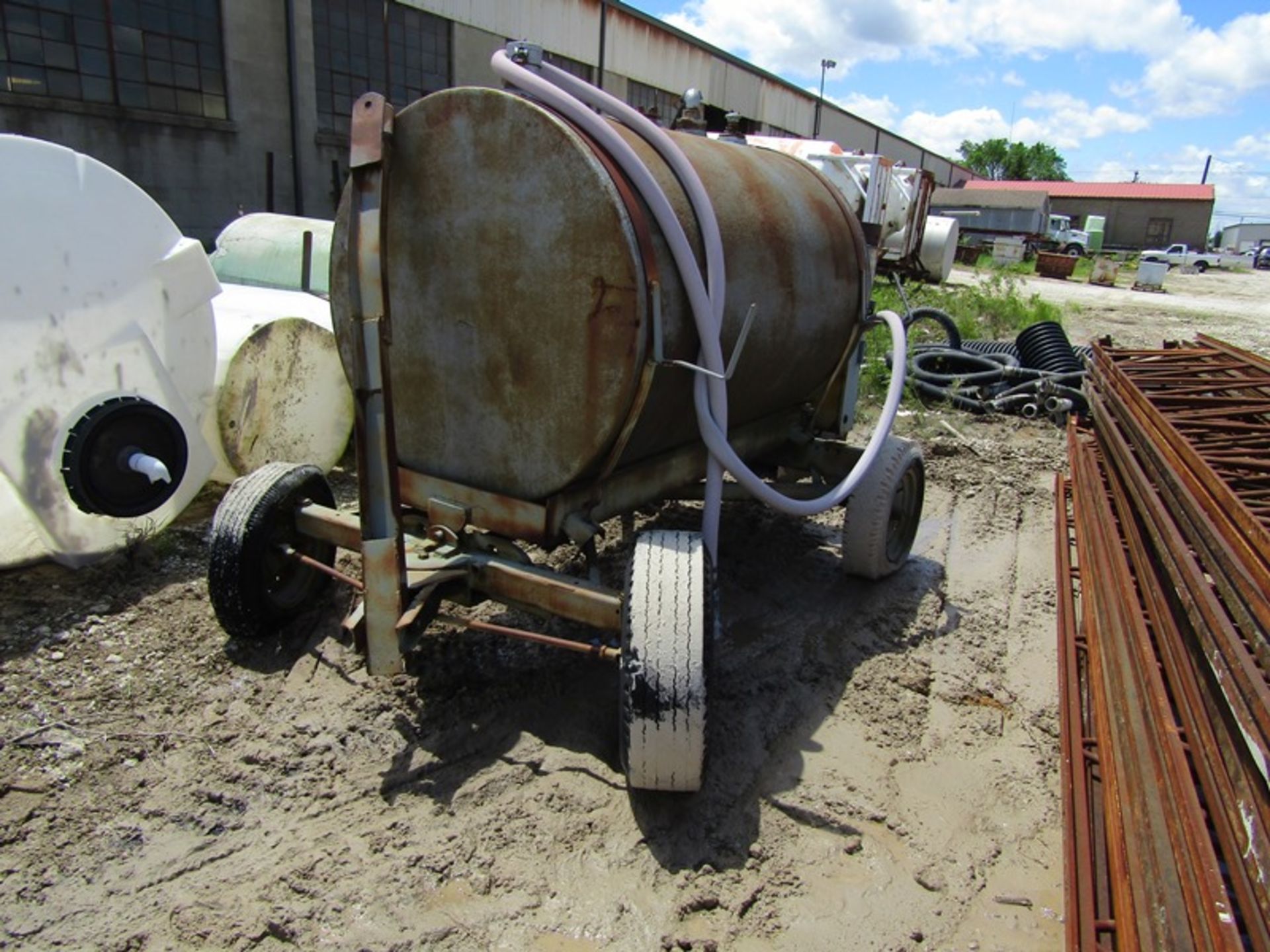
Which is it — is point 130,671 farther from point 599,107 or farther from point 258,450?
point 599,107

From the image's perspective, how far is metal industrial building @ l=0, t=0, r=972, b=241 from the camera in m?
10.7

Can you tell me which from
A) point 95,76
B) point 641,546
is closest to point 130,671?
point 641,546

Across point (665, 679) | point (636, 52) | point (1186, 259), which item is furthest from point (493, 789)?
point (1186, 259)

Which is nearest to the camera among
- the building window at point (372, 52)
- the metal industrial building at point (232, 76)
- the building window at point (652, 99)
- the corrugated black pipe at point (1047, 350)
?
the corrugated black pipe at point (1047, 350)

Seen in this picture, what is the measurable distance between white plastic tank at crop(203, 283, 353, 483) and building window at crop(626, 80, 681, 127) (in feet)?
57.9

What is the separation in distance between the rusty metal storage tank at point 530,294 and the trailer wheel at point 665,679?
0.56 meters

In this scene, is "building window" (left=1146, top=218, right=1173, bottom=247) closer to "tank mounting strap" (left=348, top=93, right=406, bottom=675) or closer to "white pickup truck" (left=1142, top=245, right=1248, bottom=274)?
"white pickup truck" (left=1142, top=245, right=1248, bottom=274)

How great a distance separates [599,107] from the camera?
312 cm

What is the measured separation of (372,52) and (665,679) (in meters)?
14.8

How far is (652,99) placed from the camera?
73.3 feet

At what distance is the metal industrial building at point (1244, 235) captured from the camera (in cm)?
6775

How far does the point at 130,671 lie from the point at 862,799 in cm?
277

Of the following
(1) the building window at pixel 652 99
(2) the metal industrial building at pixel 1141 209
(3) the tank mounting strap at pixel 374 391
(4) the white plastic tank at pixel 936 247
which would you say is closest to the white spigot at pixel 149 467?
(3) the tank mounting strap at pixel 374 391

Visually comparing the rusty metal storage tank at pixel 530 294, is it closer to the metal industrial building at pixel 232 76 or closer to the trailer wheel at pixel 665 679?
the trailer wheel at pixel 665 679
